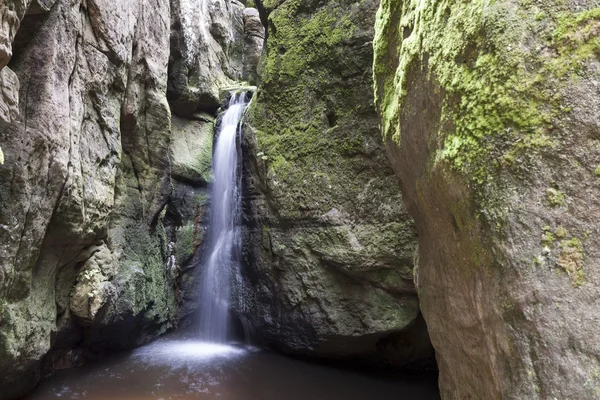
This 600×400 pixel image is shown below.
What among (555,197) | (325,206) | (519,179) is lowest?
(555,197)

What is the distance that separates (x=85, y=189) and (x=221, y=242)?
426cm

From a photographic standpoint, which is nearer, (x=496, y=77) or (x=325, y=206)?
(x=496, y=77)

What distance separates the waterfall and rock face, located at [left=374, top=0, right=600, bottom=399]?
6.45 m

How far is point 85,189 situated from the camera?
5836 mm

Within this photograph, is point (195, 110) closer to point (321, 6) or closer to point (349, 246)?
point (321, 6)

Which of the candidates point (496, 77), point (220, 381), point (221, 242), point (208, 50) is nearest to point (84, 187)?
point (220, 381)

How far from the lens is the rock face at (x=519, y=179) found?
201 cm

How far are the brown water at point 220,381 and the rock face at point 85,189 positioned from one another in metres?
0.57

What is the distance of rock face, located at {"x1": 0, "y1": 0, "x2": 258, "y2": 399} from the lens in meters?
4.61

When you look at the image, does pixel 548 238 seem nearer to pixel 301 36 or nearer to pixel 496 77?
pixel 496 77

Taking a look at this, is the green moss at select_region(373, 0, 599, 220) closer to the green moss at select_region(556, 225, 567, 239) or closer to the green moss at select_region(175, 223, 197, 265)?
the green moss at select_region(556, 225, 567, 239)

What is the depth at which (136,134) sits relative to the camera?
812 centimetres

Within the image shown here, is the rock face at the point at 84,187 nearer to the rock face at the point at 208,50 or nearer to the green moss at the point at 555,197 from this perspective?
the rock face at the point at 208,50

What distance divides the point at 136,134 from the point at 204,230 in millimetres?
3360
